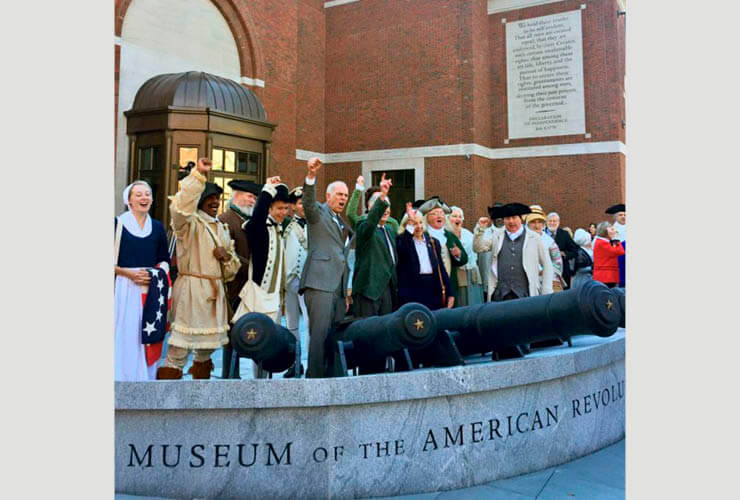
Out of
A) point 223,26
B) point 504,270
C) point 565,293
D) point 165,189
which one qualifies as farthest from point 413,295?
point 223,26

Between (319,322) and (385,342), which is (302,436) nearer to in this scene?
(385,342)

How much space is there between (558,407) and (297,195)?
8.86ft

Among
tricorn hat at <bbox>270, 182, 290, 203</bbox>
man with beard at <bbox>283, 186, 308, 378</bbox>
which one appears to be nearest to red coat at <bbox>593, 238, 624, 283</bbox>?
man with beard at <bbox>283, 186, 308, 378</bbox>

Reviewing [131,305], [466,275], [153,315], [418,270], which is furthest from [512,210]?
[131,305]

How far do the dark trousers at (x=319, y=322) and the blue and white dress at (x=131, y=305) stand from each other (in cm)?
113

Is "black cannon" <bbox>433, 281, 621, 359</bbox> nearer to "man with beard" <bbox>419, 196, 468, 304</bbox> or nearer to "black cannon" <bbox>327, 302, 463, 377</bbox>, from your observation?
"black cannon" <bbox>327, 302, 463, 377</bbox>

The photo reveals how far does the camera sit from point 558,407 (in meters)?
4.07

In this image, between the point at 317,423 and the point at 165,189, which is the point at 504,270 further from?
the point at 165,189

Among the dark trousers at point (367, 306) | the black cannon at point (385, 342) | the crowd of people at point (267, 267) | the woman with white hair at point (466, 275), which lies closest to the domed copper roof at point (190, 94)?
the woman with white hair at point (466, 275)

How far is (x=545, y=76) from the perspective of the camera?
19.6 meters

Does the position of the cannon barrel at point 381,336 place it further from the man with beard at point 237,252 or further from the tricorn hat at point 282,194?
the tricorn hat at point 282,194

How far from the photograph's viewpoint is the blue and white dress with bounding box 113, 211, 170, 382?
3.94m

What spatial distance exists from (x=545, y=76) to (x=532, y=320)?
17591 millimetres

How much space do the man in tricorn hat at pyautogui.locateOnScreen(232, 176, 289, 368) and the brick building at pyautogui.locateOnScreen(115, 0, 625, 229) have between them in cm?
1275
